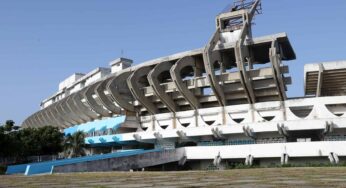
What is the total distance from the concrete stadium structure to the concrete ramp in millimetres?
102

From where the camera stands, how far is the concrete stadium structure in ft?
133

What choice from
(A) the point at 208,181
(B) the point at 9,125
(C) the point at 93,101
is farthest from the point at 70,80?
(A) the point at 208,181

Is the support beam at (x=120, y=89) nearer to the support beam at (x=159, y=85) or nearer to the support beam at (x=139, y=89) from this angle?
the support beam at (x=139, y=89)

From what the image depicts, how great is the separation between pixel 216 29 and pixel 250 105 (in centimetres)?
1375

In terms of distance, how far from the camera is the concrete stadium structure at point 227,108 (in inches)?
1594

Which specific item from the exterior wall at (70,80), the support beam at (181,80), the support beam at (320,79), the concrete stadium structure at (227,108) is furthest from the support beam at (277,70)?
the exterior wall at (70,80)

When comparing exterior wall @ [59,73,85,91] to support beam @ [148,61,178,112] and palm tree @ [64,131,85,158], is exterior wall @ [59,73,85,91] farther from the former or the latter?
support beam @ [148,61,178,112]

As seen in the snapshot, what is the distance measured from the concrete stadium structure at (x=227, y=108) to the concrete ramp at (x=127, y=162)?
0.10 meters

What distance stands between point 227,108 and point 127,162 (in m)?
17.8

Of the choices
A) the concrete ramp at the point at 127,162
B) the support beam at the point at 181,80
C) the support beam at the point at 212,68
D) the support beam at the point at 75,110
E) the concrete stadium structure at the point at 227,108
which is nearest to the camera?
the concrete ramp at the point at 127,162

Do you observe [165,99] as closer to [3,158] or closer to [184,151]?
[184,151]

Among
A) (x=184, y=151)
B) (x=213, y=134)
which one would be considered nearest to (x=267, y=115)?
(x=213, y=134)

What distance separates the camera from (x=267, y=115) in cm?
4622

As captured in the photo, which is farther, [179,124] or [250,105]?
[179,124]
